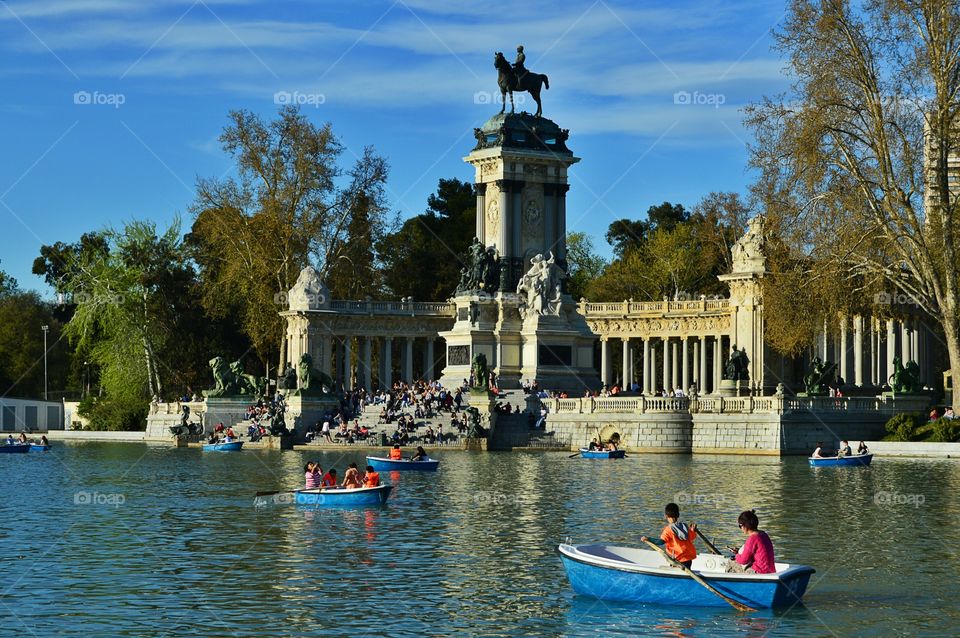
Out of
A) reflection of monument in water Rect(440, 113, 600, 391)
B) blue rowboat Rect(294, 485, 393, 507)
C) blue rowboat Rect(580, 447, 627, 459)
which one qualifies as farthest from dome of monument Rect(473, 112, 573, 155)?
blue rowboat Rect(294, 485, 393, 507)

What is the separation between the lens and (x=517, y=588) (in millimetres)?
29422

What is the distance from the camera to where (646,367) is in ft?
318

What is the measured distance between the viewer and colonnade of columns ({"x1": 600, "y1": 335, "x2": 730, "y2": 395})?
299ft

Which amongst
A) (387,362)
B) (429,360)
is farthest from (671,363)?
(387,362)

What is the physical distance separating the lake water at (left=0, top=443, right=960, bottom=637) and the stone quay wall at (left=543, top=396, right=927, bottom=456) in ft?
20.4

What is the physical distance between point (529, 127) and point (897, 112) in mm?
28055

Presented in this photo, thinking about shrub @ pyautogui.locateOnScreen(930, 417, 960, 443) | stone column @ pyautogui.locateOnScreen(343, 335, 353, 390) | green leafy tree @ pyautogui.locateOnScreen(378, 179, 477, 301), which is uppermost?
green leafy tree @ pyautogui.locateOnScreen(378, 179, 477, 301)

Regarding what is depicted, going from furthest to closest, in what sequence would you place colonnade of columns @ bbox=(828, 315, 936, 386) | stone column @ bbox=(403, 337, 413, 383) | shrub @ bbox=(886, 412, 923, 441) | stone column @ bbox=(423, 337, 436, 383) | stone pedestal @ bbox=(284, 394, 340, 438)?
stone column @ bbox=(423, 337, 436, 383) → stone column @ bbox=(403, 337, 413, 383) → colonnade of columns @ bbox=(828, 315, 936, 386) → stone pedestal @ bbox=(284, 394, 340, 438) → shrub @ bbox=(886, 412, 923, 441)

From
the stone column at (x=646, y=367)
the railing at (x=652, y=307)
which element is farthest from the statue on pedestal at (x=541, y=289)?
the stone column at (x=646, y=367)

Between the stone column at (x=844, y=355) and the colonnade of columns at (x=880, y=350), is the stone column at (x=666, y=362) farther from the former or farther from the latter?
the stone column at (x=844, y=355)

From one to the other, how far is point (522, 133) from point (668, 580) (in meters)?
61.2

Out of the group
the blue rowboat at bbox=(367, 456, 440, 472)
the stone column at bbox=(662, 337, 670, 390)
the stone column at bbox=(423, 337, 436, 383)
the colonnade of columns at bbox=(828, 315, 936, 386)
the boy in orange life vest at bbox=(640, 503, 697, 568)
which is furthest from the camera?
the stone column at bbox=(662, 337, 670, 390)

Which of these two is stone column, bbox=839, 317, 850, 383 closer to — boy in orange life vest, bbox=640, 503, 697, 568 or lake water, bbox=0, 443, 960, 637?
lake water, bbox=0, 443, 960, 637

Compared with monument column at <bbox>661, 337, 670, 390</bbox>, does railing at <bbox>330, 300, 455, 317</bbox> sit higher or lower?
higher
